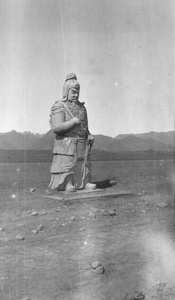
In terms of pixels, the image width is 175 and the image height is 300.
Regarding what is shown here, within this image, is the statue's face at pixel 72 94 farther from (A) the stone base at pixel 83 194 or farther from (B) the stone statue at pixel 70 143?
(A) the stone base at pixel 83 194

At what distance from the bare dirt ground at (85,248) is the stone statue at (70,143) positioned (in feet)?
2.37

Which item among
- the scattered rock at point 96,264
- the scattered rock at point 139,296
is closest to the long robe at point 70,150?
the scattered rock at point 96,264

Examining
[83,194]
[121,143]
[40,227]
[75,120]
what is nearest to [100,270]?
[40,227]

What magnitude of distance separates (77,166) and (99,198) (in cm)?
103

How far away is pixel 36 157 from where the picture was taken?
23.8 m

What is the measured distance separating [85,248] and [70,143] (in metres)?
3.23

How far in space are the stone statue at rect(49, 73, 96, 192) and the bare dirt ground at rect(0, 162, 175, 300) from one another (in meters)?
0.72

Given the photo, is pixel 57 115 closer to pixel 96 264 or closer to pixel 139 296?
pixel 96 264

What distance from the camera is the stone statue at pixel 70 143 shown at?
7.48 m

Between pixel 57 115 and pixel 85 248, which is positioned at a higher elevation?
pixel 57 115

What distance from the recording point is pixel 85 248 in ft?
15.3

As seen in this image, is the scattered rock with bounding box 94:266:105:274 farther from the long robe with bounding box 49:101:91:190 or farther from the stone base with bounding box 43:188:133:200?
the long robe with bounding box 49:101:91:190

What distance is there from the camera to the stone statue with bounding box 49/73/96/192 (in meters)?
7.48

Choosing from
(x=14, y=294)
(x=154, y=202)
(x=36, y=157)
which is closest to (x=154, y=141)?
(x=36, y=157)
